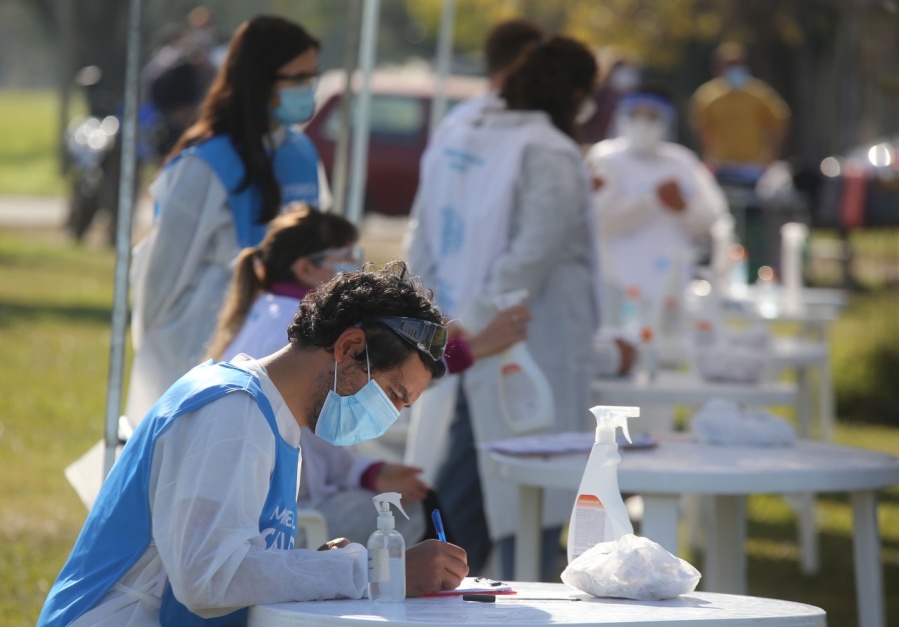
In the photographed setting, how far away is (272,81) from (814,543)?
10.9ft

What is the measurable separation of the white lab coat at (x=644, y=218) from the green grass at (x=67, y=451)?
132cm

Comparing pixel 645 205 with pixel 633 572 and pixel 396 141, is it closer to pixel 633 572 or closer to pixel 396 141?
pixel 633 572

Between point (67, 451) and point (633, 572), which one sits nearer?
point (633, 572)

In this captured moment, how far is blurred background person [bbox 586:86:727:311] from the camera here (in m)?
7.76

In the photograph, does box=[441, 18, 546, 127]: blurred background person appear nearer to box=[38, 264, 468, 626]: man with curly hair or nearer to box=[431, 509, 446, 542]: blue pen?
box=[431, 509, 446, 542]: blue pen

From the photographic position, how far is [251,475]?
248 centimetres

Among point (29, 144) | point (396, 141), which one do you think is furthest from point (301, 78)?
point (29, 144)

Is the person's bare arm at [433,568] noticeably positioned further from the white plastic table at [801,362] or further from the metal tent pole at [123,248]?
the white plastic table at [801,362]

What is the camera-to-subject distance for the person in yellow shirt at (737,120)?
555 inches

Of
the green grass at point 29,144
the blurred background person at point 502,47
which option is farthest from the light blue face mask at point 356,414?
the green grass at point 29,144

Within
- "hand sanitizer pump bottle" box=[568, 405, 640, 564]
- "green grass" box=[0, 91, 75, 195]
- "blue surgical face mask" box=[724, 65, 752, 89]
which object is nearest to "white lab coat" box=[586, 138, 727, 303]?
"hand sanitizer pump bottle" box=[568, 405, 640, 564]

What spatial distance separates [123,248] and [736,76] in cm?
1079

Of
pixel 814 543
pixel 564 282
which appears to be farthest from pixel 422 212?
pixel 814 543

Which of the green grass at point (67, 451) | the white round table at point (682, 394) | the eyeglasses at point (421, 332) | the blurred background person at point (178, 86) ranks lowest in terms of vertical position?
the green grass at point (67, 451)
